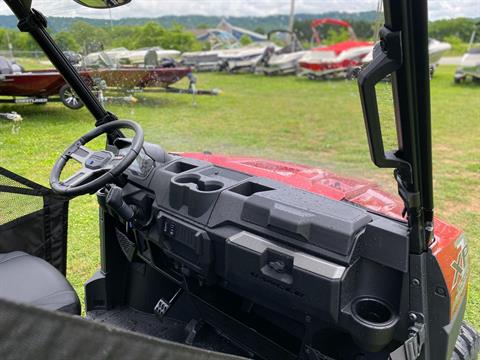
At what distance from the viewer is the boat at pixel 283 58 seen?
17.3 meters

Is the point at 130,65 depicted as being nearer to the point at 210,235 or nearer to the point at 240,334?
the point at 210,235

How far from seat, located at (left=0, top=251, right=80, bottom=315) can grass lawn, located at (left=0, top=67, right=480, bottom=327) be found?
435mm

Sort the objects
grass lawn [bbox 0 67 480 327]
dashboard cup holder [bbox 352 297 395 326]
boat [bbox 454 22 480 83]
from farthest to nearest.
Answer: boat [bbox 454 22 480 83]
grass lawn [bbox 0 67 480 327]
dashboard cup holder [bbox 352 297 395 326]

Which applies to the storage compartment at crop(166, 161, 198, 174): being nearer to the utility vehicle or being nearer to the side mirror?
the utility vehicle

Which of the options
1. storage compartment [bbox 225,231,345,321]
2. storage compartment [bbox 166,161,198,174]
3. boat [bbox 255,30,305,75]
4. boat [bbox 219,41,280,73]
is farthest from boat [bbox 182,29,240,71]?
storage compartment [bbox 225,231,345,321]

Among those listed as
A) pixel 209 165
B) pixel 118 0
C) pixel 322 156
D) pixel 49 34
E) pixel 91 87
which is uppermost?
pixel 118 0

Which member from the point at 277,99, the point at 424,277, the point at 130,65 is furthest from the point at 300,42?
the point at 424,277

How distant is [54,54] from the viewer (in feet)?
6.12

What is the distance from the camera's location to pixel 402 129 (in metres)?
0.94

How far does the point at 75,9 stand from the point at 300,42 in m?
19.2

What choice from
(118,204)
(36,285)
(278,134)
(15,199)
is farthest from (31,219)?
(278,134)

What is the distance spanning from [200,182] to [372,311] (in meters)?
0.71

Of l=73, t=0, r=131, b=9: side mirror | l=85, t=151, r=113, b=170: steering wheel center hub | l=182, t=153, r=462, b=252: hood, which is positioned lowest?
l=182, t=153, r=462, b=252: hood

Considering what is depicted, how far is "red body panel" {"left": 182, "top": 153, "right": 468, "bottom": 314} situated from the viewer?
1.19 meters
